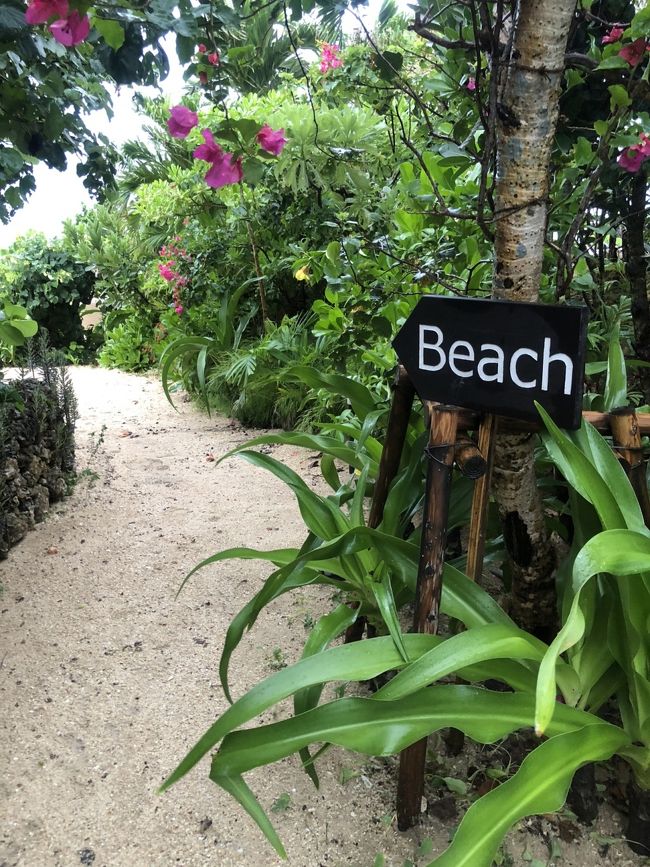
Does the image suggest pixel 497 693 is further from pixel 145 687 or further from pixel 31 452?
pixel 31 452

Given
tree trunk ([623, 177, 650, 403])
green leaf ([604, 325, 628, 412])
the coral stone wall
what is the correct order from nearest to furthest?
green leaf ([604, 325, 628, 412]) → tree trunk ([623, 177, 650, 403]) → the coral stone wall

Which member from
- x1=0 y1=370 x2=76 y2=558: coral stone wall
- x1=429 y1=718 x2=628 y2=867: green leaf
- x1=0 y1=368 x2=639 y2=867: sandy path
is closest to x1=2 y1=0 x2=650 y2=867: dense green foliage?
x1=429 y1=718 x2=628 y2=867: green leaf

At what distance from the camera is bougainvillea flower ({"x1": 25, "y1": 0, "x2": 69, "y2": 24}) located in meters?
0.98

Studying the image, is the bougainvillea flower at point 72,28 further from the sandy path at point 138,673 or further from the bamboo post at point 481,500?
the sandy path at point 138,673

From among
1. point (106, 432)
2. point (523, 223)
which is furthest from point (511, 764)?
point (106, 432)

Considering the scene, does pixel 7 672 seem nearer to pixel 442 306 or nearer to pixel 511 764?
pixel 511 764

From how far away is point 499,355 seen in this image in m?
1.08

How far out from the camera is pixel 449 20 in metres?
1.58

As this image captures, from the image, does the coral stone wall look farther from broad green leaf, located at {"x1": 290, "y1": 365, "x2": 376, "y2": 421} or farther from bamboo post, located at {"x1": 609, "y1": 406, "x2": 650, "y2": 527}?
bamboo post, located at {"x1": 609, "y1": 406, "x2": 650, "y2": 527}

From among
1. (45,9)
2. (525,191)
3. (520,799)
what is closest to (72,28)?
(45,9)

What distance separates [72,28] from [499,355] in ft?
2.81

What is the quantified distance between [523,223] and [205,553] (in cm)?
172

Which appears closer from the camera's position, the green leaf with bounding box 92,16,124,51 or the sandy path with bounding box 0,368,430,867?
the green leaf with bounding box 92,16,124,51

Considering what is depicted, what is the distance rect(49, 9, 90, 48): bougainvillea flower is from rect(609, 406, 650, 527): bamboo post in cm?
110
